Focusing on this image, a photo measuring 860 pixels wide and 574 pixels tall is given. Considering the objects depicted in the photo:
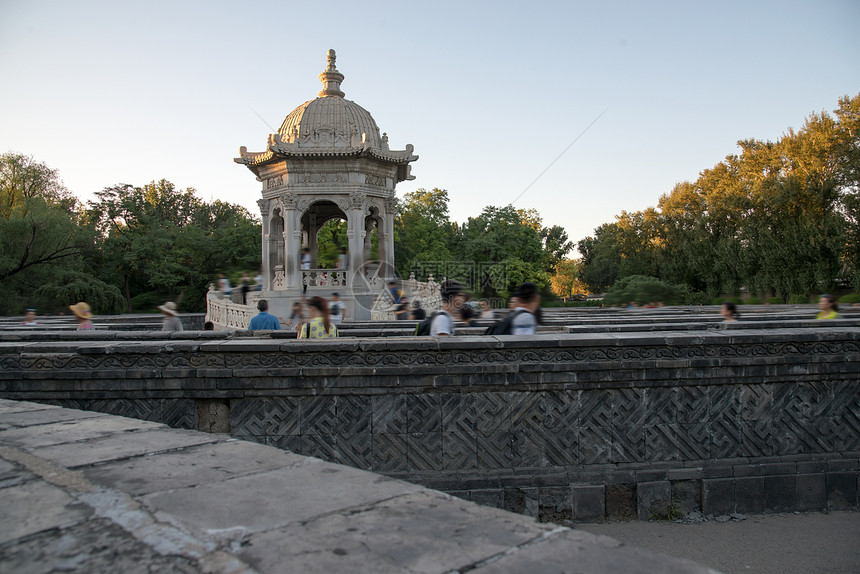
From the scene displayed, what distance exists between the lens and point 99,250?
3591cm

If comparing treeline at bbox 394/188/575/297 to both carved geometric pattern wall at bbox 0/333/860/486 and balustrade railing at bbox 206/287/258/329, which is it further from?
carved geometric pattern wall at bbox 0/333/860/486

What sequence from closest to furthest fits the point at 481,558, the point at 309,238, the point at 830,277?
1. the point at 481,558
2. the point at 309,238
3. the point at 830,277

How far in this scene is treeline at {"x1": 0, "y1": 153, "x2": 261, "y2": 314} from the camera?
88.5ft

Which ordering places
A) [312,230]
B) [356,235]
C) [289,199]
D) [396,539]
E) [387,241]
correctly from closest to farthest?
[396,539] → [289,199] → [356,235] → [387,241] → [312,230]

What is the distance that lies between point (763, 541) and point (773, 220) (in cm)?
3531

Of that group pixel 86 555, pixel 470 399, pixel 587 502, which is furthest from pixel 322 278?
pixel 86 555

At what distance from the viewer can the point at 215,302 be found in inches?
651

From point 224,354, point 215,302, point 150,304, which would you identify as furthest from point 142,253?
point 224,354

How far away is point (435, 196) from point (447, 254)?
6802mm

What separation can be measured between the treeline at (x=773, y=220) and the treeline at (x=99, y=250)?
29.9 metres

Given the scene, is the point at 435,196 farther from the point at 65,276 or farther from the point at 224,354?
the point at 224,354

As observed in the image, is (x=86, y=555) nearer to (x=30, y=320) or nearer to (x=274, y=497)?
(x=274, y=497)

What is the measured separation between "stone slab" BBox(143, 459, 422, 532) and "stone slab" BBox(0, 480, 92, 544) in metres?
0.22

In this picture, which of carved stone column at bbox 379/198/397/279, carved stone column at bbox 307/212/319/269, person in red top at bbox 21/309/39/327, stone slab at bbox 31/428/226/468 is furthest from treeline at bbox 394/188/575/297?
stone slab at bbox 31/428/226/468
